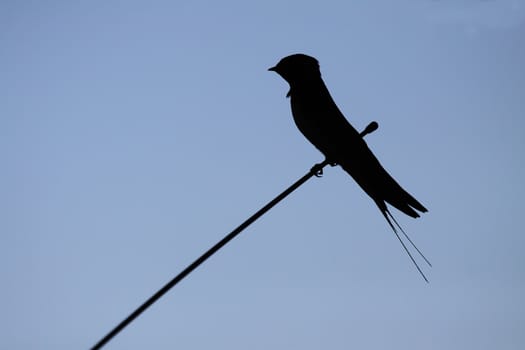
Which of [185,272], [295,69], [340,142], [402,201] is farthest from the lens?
[295,69]

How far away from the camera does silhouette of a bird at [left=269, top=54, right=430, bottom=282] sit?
4527mm

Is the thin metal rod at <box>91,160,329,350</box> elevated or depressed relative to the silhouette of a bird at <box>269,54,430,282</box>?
depressed

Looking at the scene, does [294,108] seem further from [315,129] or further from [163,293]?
[163,293]

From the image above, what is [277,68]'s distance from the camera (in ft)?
18.9

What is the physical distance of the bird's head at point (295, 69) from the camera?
5669 mm

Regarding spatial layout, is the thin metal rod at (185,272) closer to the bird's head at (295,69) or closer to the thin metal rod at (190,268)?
the thin metal rod at (190,268)

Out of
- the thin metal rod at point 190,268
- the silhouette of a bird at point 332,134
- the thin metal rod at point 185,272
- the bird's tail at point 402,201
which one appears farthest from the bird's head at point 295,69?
the thin metal rod at point 185,272

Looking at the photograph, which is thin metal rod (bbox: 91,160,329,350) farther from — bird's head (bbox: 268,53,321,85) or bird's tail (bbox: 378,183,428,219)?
bird's head (bbox: 268,53,321,85)

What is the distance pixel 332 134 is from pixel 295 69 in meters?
0.97

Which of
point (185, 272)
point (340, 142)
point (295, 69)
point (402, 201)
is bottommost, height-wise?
Answer: point (185, 272)

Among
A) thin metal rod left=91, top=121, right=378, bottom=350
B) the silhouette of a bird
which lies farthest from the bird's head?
thin metal rod left=91, top=121, right=378, bottom=350

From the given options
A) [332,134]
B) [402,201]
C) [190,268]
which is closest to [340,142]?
[332,134]

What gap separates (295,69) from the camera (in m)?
5.71

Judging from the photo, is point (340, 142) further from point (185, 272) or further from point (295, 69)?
point (185, 272)
